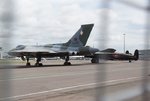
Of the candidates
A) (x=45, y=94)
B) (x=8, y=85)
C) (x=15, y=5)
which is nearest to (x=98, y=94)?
(x=8, y=85)

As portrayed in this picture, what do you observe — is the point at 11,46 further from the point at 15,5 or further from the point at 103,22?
the point at 103,22

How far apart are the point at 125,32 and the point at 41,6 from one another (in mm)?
762

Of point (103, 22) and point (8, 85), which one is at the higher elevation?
point (103, 22)

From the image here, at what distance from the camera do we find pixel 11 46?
1.42 metres

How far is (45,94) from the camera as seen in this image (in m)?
8.30

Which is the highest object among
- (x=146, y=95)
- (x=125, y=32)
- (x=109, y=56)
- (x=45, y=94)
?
(x=125, y=32)

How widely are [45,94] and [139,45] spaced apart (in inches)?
239

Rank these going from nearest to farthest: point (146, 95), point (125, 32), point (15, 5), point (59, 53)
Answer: point (15, 5)
point (125, 32)
point (146, 95)
point (59, 53)

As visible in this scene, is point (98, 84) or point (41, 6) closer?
point (41, 6)

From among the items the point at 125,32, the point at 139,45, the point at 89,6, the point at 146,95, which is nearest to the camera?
the point at 89,6

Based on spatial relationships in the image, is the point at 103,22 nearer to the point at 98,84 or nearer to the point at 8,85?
the point at 98,84

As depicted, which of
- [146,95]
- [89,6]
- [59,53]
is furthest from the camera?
[59,53]

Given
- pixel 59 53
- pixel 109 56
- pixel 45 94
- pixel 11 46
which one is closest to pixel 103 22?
pixel 109 56

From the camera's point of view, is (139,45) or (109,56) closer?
(109,56)
